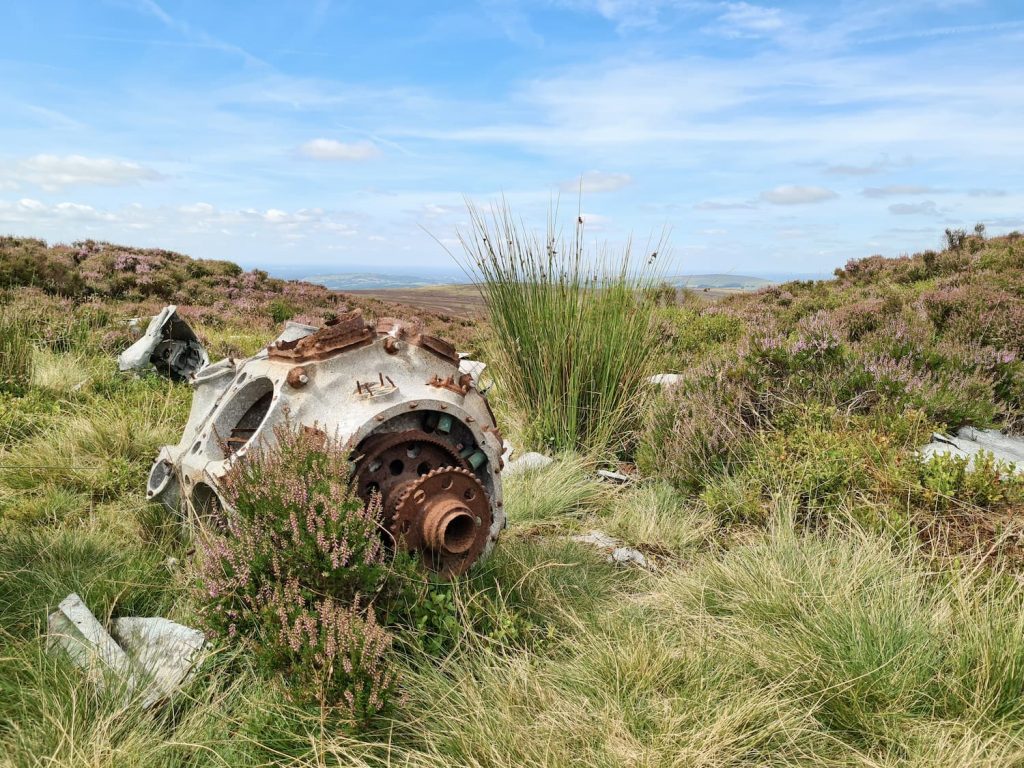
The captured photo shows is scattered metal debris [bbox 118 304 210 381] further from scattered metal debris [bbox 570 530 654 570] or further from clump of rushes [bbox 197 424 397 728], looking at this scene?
clump of rushes [bbox 197 424 397 728]

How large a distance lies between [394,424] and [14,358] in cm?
541

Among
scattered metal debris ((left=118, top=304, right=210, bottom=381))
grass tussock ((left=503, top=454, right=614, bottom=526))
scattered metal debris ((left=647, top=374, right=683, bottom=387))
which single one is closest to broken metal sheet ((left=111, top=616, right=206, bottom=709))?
grass tussock ((left=503, top=454, right=614, bottom=526))

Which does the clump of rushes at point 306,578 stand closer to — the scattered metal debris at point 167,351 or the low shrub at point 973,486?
the low shrub at point 973,486

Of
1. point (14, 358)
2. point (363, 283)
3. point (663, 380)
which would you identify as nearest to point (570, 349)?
point (663, 380)

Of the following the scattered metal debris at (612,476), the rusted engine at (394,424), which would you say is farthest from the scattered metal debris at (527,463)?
the rusted engine at (394,424)

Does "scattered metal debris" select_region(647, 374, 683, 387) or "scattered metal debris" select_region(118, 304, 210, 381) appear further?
"scattered metal debris" select_region(118, 304, 210, 381)

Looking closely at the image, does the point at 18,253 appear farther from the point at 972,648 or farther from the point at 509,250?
the point at 972,648

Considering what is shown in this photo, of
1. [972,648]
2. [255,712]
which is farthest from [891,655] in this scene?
[255,712]

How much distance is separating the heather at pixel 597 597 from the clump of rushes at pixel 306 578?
1cm

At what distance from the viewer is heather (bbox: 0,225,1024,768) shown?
92.1 inches

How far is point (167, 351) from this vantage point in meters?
7.18

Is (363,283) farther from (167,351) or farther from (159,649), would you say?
(159,649)

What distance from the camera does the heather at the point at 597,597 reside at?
7.68ft

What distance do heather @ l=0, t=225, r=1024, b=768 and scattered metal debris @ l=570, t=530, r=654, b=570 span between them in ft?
0.42
